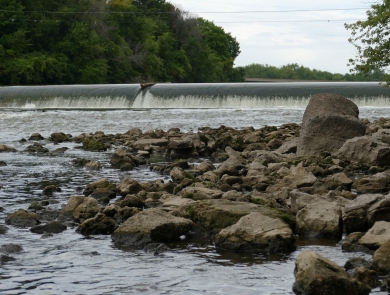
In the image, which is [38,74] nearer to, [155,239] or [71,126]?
[71,126]

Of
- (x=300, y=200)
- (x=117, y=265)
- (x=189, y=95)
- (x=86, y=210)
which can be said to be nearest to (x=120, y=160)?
(x=86, y=210)

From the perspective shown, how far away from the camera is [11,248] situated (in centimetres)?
791

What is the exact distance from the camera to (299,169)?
1226cm

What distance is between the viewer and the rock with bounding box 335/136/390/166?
13.9 meters

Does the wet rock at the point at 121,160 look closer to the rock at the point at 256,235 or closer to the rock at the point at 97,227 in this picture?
the rock at the point at 97,227

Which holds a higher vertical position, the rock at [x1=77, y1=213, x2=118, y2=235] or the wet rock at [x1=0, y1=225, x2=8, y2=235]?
the rock at [x1=77, y1=213, x2=118, y2=235]

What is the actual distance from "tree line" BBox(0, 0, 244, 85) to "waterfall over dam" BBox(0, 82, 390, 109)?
19445 millimetres

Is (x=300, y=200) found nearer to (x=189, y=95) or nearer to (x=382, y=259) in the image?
(x=382, y=259)

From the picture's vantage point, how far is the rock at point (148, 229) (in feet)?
27.0

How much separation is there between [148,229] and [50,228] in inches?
54.5

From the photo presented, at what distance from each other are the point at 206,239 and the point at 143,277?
5.72 feet

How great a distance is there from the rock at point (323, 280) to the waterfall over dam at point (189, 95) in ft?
114

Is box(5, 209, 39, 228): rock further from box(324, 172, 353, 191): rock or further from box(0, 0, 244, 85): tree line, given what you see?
box(0, 0, 244, 85): tree line

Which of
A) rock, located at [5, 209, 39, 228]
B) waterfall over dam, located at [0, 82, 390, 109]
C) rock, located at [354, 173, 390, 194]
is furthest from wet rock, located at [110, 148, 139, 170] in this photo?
waterfall over dam, located at [0, 82, 390, 109]
